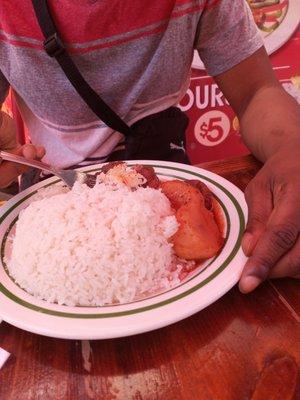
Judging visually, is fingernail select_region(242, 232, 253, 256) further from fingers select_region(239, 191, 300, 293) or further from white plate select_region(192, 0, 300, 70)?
white plate select_region(192, 0, 300, 70)

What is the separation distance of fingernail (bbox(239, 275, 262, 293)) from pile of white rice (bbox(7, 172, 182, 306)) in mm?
128

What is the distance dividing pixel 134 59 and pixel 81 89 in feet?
0.67

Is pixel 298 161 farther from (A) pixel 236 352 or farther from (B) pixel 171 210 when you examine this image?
(A) pixel 236 352

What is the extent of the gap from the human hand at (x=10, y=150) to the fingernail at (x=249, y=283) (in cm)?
66

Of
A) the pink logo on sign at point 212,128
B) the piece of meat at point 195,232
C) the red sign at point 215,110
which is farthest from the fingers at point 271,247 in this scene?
the pink logo on sign at point 212,128

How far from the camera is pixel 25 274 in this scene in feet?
2.46

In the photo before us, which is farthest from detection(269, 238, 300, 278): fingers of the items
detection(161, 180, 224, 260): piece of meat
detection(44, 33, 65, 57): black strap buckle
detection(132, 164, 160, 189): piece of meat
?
detection(44, 33, 65, 57): black strap buckle

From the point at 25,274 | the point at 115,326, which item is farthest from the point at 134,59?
the point at 115,326

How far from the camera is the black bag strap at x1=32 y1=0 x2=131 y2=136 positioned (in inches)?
43.3

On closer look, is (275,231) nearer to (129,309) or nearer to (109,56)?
(129,309)

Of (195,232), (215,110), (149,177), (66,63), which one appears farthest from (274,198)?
(215,110)

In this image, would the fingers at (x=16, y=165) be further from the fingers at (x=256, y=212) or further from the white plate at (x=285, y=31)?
the white plate at (x=285, y=31)

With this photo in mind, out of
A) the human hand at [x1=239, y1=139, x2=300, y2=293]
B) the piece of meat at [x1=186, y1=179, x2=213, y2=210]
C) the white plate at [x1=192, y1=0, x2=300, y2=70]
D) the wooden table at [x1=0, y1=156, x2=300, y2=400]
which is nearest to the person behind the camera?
the wooden table at [x1=0, y1=156, x2=300, y2=400]

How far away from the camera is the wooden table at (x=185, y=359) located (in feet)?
1.86
